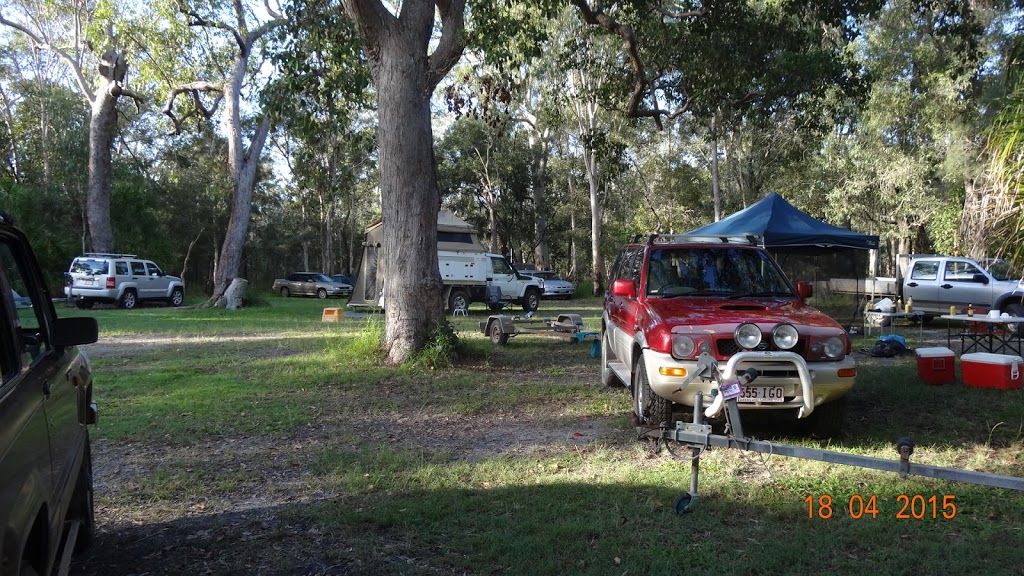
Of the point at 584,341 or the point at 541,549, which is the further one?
the point at 584,341

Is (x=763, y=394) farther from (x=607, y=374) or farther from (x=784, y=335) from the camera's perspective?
(x=607, y=374)

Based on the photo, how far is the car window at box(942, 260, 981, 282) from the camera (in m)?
16.3

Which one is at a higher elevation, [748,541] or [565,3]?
[565,3]

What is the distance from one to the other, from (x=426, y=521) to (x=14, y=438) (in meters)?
2.56

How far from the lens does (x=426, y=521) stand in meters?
4.23

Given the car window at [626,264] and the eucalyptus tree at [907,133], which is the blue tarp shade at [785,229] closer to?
the car window at [626,264]

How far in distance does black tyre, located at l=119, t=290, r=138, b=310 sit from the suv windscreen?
1.01 metres

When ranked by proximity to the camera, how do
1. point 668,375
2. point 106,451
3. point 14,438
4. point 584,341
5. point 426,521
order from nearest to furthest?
1. point 14,438
2. point 426,521
3. point 668,375
4. point 106,451
5. point 584,341

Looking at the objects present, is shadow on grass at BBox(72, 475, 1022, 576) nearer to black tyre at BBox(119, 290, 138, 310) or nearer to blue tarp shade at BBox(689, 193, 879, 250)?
blue tarp shade at BBox(689, 193, 879, 250)

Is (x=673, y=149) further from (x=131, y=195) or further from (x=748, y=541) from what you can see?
(x=748, y=541)

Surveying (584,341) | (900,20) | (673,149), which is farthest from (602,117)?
(584,341)

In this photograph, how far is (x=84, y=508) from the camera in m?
3.70

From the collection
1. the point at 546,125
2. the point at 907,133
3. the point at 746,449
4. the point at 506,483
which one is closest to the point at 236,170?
the point at 546,125
